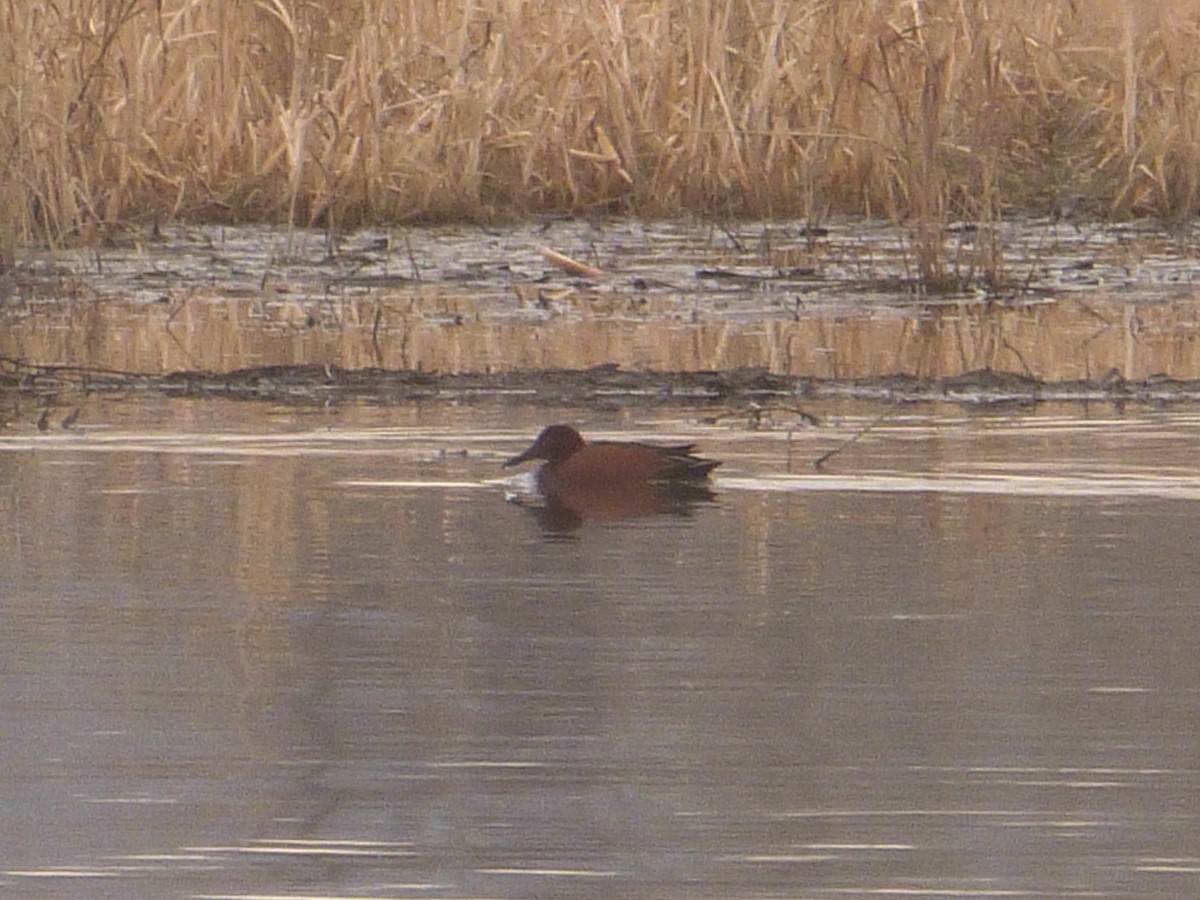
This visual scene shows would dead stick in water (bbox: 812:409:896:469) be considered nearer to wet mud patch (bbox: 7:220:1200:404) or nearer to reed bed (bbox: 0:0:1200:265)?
wet mud patch (bbox: 7:220:1200:404)

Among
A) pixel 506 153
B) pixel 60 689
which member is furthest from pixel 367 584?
pixel 506 153

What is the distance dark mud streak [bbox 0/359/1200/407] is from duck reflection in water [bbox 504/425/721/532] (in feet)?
4.76

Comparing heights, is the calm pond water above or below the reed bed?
below

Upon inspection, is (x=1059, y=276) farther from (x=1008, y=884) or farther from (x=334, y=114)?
(x=1008, y=884)

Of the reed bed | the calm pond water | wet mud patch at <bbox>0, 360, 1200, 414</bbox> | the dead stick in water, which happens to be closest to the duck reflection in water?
the calm pond water

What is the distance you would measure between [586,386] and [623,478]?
174cm

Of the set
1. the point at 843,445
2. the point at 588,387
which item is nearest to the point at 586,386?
the point at 588,387

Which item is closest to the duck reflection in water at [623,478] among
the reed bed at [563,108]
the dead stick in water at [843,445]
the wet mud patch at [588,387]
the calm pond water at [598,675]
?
the calm pond water at [598,675]

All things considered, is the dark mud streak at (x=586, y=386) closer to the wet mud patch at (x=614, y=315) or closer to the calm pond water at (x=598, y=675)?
the wet mud patch at (x=614, y=315)

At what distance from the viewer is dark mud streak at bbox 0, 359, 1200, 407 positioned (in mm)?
8156

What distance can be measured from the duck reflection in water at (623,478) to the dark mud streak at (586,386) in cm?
145

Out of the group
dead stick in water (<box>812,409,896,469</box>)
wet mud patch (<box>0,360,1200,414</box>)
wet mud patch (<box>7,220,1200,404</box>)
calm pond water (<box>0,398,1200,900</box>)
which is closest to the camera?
calm pond water (<box>0,398,1200,900</box>)

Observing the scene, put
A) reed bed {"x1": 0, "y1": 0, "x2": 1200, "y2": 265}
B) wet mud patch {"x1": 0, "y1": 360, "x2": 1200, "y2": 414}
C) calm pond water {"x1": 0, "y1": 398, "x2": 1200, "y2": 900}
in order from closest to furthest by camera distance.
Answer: calm pond water {"x1": 0, "y1": 398, "x2": 1200, "y2": 900}
wet mud patch {"x1": 0, "y1": 360, "x2": 1200, "y2": 414}
reed bed {"x1": 0, "y1": 0, "x2": 1200, "y2": 265}

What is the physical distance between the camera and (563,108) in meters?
12.7
